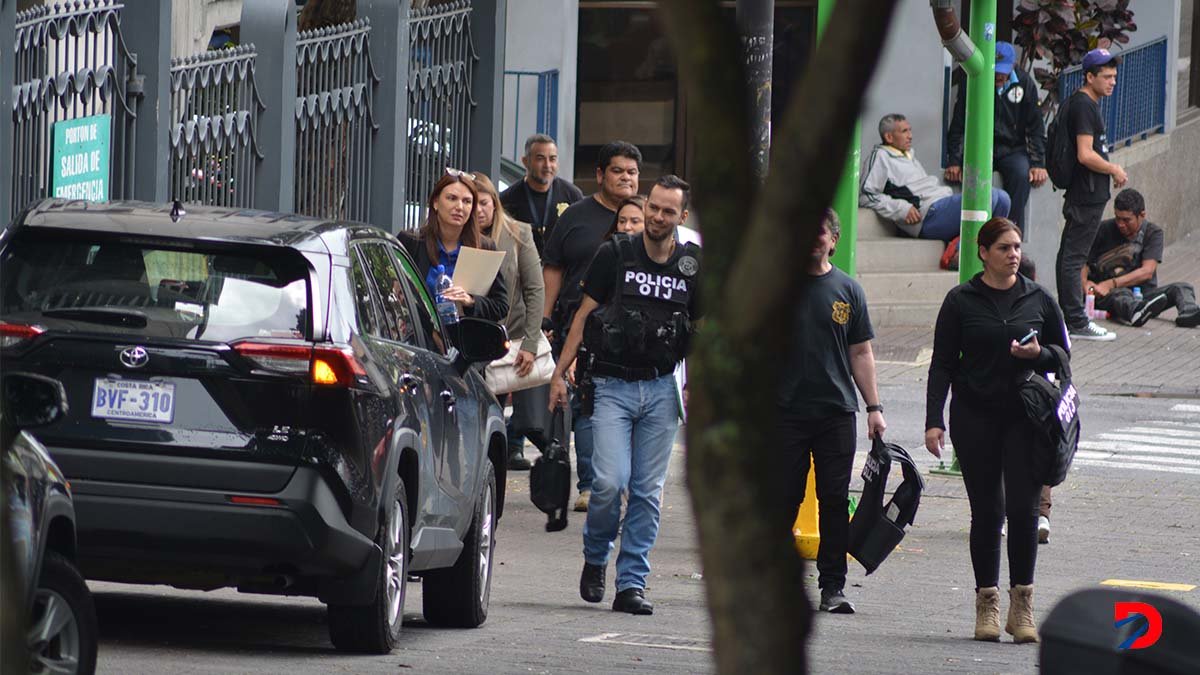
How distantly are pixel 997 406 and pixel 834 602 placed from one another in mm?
1179

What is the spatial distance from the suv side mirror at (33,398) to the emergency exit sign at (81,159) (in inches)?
190

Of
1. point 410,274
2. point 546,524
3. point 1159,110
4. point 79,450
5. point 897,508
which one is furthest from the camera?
point 1159,110

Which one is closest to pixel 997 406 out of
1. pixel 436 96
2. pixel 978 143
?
pixel 978 143

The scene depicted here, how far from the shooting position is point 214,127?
12.1 meters

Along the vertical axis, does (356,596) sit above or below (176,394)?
below

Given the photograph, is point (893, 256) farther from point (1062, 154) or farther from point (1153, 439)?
point (1153, 439)

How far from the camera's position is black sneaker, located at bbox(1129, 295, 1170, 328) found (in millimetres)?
20406

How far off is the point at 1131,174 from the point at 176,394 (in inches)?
749

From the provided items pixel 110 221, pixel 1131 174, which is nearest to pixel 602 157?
pixel 110 221

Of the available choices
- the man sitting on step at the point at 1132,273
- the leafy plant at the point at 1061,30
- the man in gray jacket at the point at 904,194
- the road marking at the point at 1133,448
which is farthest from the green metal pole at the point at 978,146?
the leafy plant at the point at 1061,30

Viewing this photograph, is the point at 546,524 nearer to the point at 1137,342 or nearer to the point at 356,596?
the point at 356,596

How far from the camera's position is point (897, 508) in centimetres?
930

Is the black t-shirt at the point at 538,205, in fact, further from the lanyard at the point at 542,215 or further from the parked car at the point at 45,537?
the parked car at the point at 45,537

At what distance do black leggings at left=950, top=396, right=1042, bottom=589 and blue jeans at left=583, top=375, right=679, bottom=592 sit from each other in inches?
48.2
